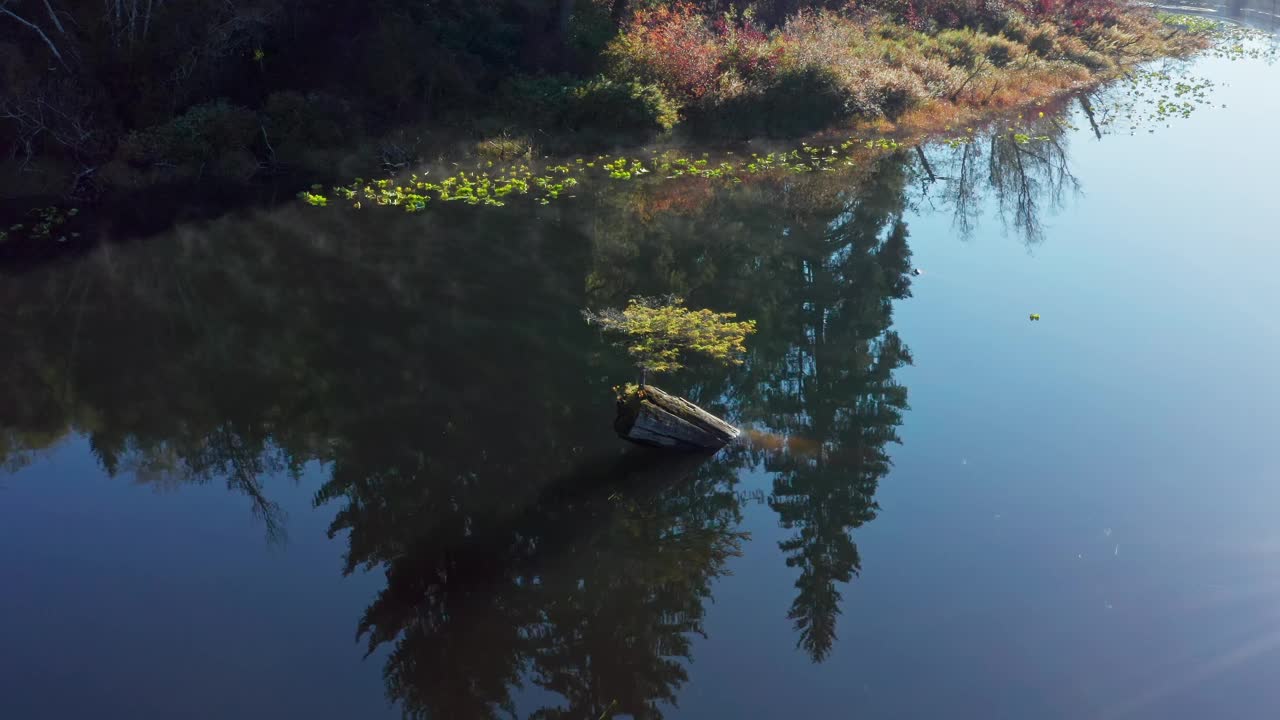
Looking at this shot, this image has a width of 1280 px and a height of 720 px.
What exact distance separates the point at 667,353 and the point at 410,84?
17377mm

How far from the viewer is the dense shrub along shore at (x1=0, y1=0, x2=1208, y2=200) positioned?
2358cm

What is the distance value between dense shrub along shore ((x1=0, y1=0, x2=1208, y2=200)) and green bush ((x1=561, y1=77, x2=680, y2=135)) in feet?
0.16

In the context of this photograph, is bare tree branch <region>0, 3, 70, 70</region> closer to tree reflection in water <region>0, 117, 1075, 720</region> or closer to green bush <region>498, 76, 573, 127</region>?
tree reflection in water <region>0, 117, 1075, 720</region>

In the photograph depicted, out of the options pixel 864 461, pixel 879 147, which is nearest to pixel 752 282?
pixel 864 461

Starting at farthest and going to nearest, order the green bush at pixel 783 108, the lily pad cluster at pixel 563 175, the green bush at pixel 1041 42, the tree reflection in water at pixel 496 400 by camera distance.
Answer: the green bush at pixel 1041 42, the green bush at pixel 783 108, the lily pad cluster at pixel 563 175, the tree reflection in water at pixel 496 400

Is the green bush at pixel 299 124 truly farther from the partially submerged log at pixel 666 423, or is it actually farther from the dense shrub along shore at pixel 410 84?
the partially submerged log at pixel 666 423

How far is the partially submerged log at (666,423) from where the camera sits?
39.9 feet

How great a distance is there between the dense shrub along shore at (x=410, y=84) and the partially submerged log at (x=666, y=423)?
51.7 ft

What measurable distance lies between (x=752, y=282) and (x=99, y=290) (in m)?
13.0

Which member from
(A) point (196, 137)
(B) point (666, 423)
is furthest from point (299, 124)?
(B) point (666, 423)

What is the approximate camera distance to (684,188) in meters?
24.8

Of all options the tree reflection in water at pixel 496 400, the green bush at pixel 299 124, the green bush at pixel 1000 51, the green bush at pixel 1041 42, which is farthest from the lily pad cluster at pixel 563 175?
the green bush at pixel 1041 42

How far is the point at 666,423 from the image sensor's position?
40.4 ft

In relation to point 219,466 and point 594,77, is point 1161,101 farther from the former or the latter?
point 219,466
